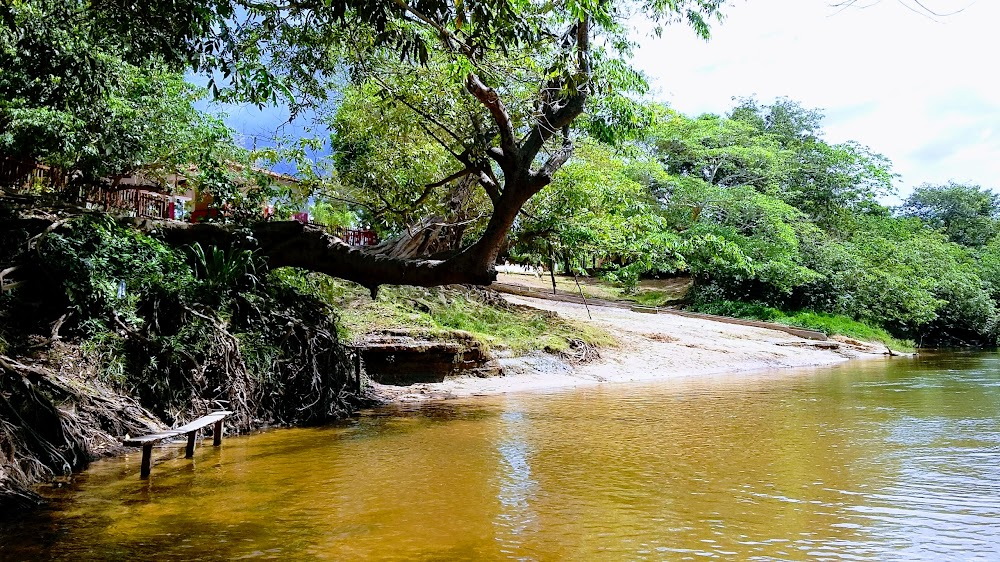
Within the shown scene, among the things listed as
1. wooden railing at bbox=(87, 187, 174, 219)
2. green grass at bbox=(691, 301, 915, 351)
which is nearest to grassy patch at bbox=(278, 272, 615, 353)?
wooden railing at bbox=(87, 187, 174, 219)

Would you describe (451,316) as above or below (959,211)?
below

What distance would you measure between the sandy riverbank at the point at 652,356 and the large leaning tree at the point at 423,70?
3228 millimetres

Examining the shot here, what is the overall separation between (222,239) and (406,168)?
3.55 metres

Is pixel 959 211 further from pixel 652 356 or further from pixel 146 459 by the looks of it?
pixel 146 459

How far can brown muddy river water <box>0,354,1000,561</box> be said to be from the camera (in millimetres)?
4309

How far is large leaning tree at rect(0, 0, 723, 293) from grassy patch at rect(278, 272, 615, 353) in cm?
261

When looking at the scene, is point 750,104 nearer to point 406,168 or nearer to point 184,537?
point 406,168

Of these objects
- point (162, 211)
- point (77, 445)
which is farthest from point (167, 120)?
point (77, 445)

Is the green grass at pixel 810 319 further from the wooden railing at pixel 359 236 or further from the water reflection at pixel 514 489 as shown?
the water reflection at pixel 514 489

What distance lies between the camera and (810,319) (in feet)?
87.9

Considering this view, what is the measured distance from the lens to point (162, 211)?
18922mm

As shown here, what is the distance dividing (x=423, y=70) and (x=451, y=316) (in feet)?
23.5

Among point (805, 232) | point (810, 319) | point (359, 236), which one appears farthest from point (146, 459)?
point (805, 232)

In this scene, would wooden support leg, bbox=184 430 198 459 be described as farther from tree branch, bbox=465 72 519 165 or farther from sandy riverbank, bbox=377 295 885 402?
tree branch, bbox=465 72 519 165
